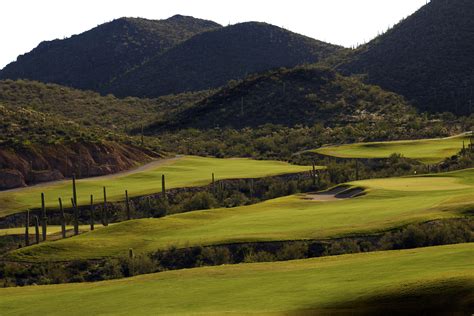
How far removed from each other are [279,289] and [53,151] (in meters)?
58.7

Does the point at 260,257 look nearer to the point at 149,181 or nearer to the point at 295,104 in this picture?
the point at 149,181

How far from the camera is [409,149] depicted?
89.9 meters

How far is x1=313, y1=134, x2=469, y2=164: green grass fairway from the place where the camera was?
8201 centimetres

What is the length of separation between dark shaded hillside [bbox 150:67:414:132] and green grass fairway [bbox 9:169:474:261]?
244 ft

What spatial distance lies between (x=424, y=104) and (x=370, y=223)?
96480mm

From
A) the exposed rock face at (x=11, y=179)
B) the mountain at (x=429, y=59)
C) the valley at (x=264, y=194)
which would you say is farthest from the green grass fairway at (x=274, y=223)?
the mountain at (x=429, y=59)

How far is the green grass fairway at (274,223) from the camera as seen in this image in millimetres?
39031

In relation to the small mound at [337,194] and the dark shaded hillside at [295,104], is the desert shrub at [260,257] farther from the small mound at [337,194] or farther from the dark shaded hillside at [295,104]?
the dark shaded hillside at [295,104]

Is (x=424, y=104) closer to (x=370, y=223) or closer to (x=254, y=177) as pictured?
(x=254, y=177)

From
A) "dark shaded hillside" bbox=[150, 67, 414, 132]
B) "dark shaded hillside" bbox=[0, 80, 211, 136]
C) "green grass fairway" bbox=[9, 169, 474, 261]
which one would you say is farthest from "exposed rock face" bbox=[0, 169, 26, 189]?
"dark shaded hillside" bbox=[150, 67, 414, 132]

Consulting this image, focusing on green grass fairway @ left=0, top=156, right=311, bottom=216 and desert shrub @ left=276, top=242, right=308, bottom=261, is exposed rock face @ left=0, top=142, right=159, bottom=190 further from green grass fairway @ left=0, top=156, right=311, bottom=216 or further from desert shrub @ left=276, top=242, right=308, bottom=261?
desert shrub @ left=276, top=242, right=308, bottom=261

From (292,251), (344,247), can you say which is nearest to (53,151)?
(292,251)

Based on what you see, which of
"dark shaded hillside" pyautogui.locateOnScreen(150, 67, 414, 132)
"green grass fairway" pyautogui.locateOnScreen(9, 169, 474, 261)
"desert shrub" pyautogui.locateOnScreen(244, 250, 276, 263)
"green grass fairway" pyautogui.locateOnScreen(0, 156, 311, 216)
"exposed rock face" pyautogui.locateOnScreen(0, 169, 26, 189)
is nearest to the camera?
"desert shrub" pyautogui.locateOnScreen(244, 250, 276, 263)

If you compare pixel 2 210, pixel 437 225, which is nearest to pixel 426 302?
pixel 437 225
